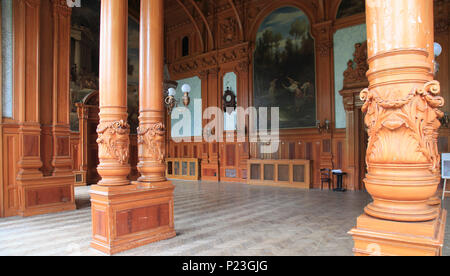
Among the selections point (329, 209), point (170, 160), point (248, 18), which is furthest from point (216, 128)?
point (329, 209)

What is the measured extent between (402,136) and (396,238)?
25.1 inches

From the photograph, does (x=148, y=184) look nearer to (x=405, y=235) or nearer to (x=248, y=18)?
(x=405, y=235)

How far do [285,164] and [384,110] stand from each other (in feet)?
32.5

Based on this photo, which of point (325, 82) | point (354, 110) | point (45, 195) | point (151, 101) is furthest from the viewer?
point (325, 82)

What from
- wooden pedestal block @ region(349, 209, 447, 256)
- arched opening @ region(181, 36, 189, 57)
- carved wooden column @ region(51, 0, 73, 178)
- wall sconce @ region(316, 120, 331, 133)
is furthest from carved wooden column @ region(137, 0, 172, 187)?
Answer: arched opening @ region(181, 36, 189, 57)

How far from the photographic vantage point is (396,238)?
188 cm

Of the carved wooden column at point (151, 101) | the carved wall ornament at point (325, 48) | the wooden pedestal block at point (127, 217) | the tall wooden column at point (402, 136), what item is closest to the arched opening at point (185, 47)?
the carved wall ornament at point (325, 48)

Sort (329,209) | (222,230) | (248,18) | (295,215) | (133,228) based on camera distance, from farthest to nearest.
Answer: (248,18) → (329,209) → (295,215) → (222,230) → (133,228)

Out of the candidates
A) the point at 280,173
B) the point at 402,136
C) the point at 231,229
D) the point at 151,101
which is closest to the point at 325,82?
the point at 280,173

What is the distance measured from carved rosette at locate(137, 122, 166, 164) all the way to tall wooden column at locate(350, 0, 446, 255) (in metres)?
3.56

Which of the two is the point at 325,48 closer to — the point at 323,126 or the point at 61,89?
the point at 323,126

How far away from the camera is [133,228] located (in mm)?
4453

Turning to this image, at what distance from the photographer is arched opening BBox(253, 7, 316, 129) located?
1171 centimetres

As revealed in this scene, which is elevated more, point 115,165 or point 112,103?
point 112,103
